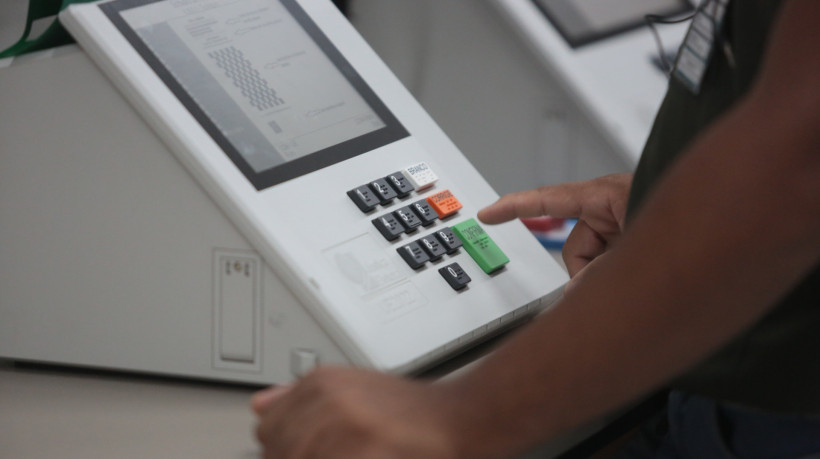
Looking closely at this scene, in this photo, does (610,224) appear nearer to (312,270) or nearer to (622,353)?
(312,270)

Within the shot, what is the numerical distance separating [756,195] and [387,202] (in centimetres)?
40

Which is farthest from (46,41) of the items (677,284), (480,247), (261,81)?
(677,284)

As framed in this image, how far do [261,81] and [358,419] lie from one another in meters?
0.42

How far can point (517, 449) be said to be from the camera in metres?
0.48

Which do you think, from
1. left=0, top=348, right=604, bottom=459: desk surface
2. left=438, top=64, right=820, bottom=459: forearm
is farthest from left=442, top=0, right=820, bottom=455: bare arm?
left=0, top=348, right=604, bottom=459: desk surface

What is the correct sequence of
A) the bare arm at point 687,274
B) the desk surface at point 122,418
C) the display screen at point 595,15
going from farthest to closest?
the display screen at point 595,15, the desk surface at point 122,418, the bare arm at point 687,274

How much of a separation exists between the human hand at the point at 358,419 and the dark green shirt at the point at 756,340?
0.70 feet

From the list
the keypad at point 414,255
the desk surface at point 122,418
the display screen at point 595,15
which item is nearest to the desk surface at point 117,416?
the desk surface at point 122,418

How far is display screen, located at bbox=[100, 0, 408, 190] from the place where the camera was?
2.58 ft

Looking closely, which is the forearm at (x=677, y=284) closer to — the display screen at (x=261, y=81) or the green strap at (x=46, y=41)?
the display screen at (x=261, y=81)

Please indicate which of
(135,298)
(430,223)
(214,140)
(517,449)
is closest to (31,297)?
(135,298)

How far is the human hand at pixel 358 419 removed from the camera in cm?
47

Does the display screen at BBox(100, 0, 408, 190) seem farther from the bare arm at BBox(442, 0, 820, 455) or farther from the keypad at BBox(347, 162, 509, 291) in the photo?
the bare arm at BBox(442, 0, 820, 455)

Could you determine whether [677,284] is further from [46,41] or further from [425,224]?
[46,41]
